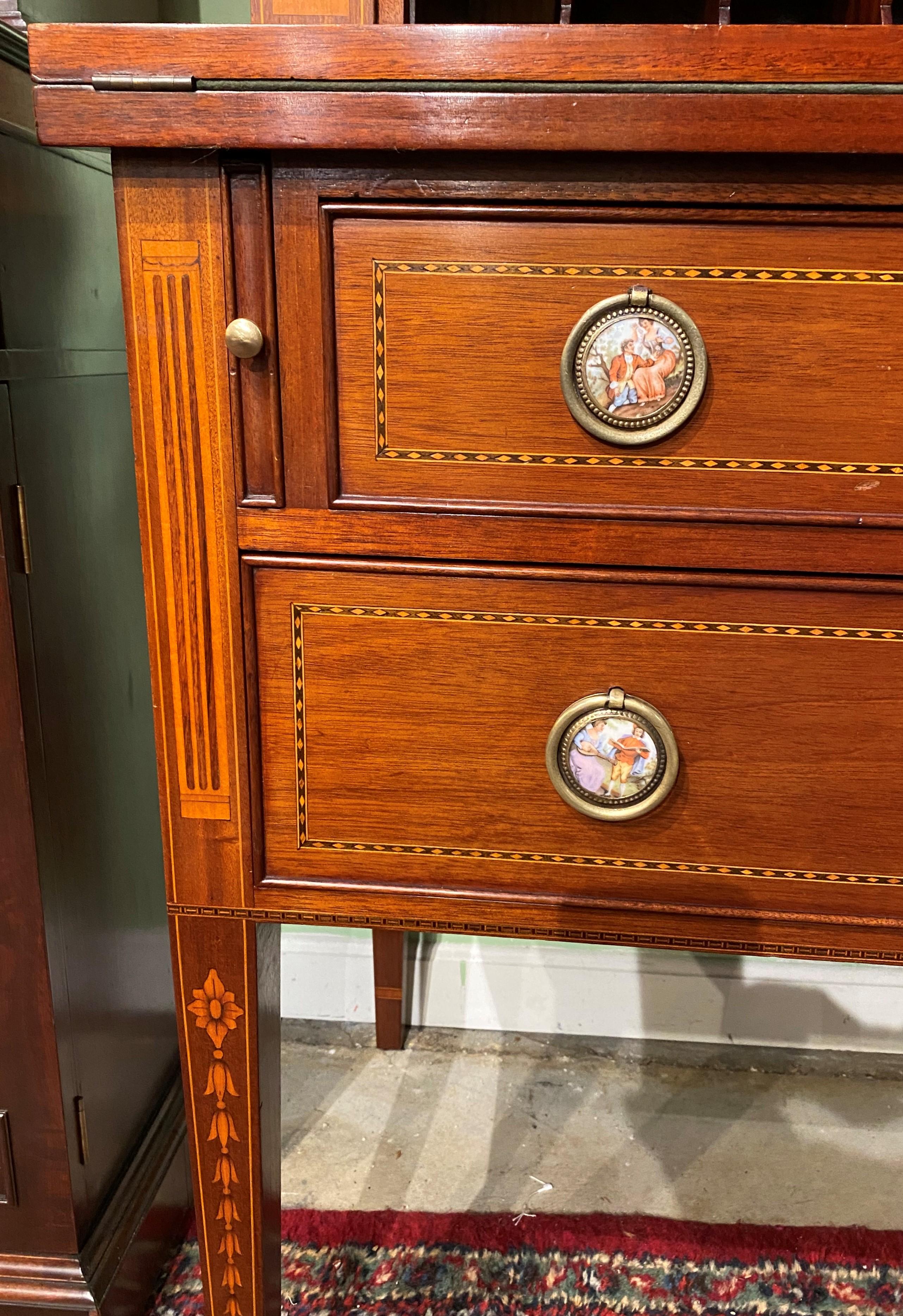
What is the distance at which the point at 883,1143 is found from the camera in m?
1.07

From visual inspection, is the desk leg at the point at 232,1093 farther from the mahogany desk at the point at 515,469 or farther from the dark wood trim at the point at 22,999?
the dark wood trim at the point at 22,999

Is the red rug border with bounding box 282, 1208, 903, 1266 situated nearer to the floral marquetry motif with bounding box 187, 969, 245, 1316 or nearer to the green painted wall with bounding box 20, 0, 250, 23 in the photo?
the floral marquetry motif with bounding box 187, 969, 245, 1316

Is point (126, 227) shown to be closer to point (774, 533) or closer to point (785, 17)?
point (774, 533)

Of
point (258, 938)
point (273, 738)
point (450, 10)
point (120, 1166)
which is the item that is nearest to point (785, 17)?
point (450, 10)

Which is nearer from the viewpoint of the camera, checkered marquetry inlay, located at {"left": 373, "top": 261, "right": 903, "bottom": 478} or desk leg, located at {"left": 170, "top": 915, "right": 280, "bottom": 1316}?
checkered marquetry inlay, located at {"left": 373, "top": 261, "right": 903, "bottom": 478}

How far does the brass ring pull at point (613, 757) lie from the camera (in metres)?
0.52

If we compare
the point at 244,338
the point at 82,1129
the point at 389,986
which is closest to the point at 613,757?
the point at 244,338

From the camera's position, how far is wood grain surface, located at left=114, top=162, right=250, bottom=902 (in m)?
0.48

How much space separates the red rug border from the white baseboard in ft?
0.93

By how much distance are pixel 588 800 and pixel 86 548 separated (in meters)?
0.45

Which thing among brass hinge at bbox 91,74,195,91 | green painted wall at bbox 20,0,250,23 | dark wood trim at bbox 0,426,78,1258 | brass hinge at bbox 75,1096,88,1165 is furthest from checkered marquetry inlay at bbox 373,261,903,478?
brass hinge at bbox 75,1096,88,1165

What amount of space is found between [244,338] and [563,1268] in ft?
2.81

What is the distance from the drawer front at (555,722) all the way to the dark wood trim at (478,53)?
23 centimetres

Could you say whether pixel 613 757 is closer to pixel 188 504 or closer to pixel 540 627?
pixel 540 627
